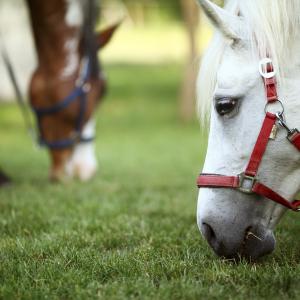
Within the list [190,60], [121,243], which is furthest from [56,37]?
[190,60]

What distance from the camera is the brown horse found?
514 cm

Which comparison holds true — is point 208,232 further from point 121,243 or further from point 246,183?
point 121,243

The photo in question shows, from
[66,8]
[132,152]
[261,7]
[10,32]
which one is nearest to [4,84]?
[10,32]

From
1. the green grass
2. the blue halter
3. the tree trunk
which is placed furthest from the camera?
the tree trunk

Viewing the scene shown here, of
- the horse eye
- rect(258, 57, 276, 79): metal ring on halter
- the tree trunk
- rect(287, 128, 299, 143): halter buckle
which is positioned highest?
rect(258, 57, 276, 79): metal ring on halter

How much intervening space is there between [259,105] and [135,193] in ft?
8.57

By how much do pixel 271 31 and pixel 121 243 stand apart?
1305 mm

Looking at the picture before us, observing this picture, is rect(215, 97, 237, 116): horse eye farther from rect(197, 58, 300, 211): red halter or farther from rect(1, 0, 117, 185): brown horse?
rect(1, 0, 117, 185): brown horse

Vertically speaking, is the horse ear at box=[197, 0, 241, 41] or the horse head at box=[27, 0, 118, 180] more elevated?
the horse ear at box=[197, 0, 241, 41]

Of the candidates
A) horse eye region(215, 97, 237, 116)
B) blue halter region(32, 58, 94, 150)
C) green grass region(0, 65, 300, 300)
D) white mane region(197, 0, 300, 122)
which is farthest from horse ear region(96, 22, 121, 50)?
horse eye region(215, 97, 237, 116)

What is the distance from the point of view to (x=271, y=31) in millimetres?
2459

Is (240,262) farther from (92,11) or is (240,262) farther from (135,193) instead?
(92,11)

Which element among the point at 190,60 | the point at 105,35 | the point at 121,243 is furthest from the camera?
the point at 190,60

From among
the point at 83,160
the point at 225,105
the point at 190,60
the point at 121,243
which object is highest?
the point at 225,105
